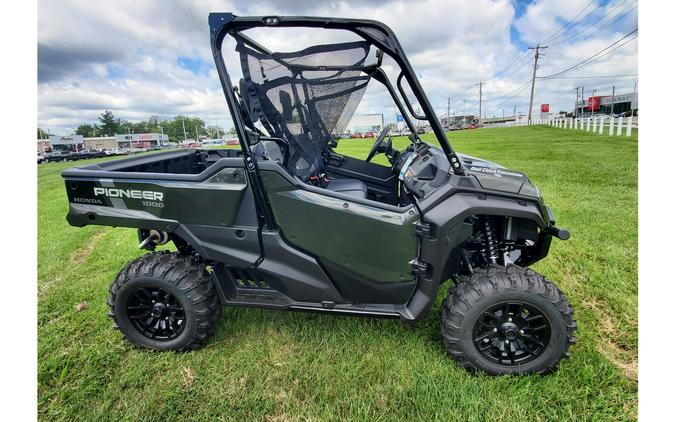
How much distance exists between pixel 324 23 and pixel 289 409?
2.21 meters

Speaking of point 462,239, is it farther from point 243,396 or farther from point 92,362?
point 92,362

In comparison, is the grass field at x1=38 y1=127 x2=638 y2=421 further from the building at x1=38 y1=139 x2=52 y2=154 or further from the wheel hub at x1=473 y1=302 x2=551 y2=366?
the building at x1=38 y1=139 x2=52 y2=154

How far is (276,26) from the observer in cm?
206

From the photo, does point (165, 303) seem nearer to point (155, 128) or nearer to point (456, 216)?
point (456, 216)

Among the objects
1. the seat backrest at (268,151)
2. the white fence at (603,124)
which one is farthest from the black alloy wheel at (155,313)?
the white fence at (603,124)

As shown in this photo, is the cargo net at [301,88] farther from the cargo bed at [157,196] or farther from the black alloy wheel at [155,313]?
the black alloy wheel at [155,313]

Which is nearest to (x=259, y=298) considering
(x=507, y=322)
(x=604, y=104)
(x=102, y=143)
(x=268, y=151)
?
(x=268, y=151)

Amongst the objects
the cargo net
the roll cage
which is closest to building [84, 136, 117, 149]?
the cargo net

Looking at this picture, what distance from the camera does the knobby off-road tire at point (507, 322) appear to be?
2182mm

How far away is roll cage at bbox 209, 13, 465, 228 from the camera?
2025 mm

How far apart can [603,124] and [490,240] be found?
79.5 feet

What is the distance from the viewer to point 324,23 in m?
2.04

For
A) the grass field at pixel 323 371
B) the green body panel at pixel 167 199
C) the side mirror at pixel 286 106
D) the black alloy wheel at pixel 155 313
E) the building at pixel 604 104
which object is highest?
the building at pixel 604 104

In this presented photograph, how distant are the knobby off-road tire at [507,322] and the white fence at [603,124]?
Answer: 19.0 meters
